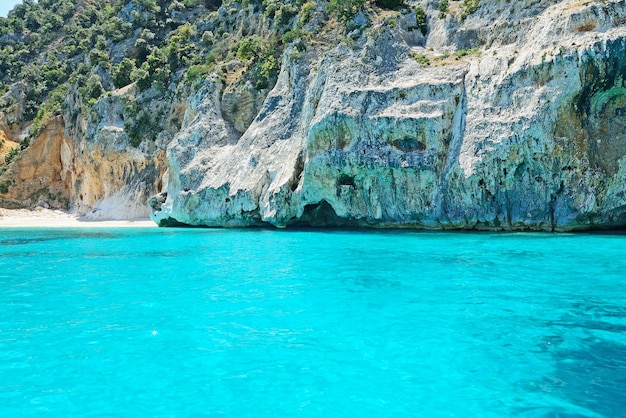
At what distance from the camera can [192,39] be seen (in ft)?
165

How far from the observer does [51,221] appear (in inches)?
1852

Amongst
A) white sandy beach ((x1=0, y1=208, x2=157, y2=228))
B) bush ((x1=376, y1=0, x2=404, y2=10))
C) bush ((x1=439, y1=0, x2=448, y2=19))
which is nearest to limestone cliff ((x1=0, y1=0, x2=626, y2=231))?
bush ((x1=439, y1=0, x2=448, y2=19))

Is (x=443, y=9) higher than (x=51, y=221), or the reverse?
(x=443, y=9)

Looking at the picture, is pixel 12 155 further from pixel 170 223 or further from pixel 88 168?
pixel 170 223

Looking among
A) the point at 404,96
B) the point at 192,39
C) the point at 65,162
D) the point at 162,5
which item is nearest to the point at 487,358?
the point at 404,96

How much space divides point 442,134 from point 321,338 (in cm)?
2048

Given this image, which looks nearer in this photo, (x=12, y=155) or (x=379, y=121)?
(x=379, y=121)

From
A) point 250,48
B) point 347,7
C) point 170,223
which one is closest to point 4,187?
point 170,223

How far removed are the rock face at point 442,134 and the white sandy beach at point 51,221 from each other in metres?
7.28

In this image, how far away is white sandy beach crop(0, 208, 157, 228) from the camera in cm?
4141

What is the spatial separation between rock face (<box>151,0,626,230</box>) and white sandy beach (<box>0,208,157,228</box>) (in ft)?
23.9

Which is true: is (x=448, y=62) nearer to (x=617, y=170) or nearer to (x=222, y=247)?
(x=617, y=170)

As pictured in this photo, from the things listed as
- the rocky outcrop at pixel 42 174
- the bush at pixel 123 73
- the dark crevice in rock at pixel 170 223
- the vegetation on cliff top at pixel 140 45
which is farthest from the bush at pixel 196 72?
the rocky outcrop at pixel 42 174

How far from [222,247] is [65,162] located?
126ft
